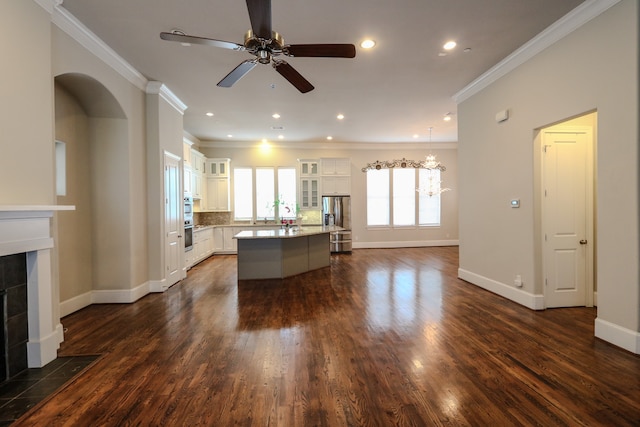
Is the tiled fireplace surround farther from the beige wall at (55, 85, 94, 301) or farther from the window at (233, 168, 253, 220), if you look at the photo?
the window at (233, 168, 253, 220)

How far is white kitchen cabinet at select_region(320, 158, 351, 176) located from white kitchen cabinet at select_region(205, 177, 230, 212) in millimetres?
2914

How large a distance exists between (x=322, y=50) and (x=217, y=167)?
22.2ft

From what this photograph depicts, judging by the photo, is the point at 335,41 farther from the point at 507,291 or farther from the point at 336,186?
the point at 336,186

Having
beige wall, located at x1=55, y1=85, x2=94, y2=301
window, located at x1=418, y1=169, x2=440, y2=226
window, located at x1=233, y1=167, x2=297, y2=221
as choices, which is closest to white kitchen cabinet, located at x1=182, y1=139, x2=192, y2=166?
window, located at x1=233, y1=167, x2=297, y2=221

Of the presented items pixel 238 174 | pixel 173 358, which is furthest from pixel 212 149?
pixel 173 358

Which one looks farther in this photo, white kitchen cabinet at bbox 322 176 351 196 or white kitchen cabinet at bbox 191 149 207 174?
white kitchen cabinet at bbox 322 176 351 196

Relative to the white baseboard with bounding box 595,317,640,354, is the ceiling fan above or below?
above

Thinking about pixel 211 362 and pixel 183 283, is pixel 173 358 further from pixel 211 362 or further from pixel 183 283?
pixel 183 283

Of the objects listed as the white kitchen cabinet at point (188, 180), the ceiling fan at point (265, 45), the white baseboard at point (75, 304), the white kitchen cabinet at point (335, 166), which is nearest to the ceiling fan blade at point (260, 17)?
the ceiling fan at point (265, 45)

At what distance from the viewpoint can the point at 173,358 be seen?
2668 millimetres

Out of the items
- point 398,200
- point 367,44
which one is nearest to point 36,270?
point 367,44

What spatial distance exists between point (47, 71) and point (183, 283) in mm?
3702

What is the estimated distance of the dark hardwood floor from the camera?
1.92m

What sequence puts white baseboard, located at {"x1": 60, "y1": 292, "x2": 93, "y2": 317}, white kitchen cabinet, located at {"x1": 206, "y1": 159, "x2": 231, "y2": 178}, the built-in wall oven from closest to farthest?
white baseboard, located at {"x1": 60, "y1": 292, "x2": 93, "y2": 317} < the built-in wall oven < white kitchen cabinet, located at {"x1": 206, "y1": 159, "x2": 231, "y2": 178}
